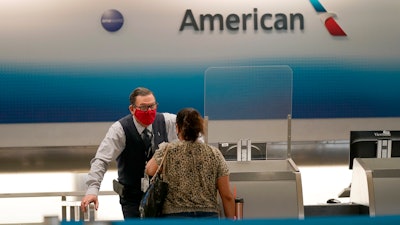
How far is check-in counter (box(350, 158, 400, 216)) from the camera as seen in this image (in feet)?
19.0

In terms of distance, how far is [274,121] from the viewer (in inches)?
259

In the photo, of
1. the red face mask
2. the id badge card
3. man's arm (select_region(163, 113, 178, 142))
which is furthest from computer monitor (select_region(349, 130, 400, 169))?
the id badge card

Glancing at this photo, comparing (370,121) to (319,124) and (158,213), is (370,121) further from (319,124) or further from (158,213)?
(158,213)

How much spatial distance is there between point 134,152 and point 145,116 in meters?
0.28

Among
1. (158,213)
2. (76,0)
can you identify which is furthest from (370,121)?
(158,213)

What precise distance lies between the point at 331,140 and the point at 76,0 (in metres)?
3.57

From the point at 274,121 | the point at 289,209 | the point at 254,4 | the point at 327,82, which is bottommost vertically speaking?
the point at 289,209

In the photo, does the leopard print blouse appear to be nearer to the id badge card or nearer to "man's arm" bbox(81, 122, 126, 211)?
the id badge card

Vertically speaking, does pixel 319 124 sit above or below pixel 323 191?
above

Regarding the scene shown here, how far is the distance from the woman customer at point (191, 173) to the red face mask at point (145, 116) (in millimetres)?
818

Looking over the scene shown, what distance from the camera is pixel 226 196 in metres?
4.98

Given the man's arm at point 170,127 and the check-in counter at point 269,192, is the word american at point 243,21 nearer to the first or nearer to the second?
the man's arm at point 170,127

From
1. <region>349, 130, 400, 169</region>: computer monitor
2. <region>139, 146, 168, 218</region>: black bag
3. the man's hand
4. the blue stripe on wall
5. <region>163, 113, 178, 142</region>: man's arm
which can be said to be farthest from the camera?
the blue stripe on wall

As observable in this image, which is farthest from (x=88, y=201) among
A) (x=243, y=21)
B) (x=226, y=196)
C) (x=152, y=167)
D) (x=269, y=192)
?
(x=243, y=21)
